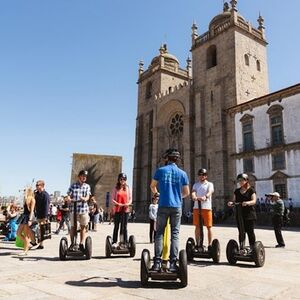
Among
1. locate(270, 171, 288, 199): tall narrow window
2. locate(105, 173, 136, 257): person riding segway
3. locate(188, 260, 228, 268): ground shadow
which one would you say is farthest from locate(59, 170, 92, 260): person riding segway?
locate(270, 171, 288, 199): tall narrow window

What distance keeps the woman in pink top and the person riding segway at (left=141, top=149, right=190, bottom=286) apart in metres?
2.28

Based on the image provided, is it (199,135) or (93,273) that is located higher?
(199,135)

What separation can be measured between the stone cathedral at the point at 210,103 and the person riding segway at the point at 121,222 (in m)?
24.1

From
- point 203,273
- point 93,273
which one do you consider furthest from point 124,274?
point 203,273

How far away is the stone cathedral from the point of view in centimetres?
3167

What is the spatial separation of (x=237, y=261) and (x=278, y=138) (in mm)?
22914

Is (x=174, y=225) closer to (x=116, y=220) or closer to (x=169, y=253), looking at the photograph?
(x=169, y=253)

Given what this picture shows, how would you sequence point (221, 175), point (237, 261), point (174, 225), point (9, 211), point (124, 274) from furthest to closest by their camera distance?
point (221, 175) < point (9, 211) < point (237, 261) < point (124, 274) < point (174, 225)

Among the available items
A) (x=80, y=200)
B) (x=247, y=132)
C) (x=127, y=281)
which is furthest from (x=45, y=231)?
(x=247, y=132)

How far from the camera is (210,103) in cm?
3403

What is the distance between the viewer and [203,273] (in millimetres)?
5184

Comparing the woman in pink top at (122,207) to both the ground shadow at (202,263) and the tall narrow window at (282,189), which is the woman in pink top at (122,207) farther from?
the tall narrow window at (282,189)

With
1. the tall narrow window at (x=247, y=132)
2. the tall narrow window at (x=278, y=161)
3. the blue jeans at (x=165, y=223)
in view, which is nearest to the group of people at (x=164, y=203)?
the blue jeans at (x=165, y=223)

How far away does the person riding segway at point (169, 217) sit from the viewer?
4164mm
